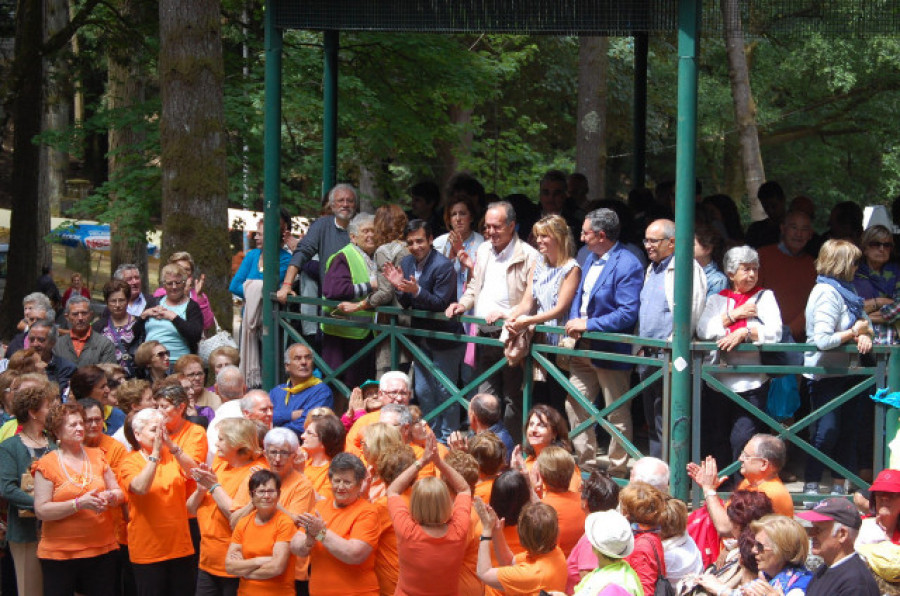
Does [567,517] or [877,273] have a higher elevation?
[877,273]

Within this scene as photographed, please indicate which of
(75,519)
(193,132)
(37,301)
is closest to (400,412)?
(75,519)

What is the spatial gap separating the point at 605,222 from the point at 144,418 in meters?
3.31

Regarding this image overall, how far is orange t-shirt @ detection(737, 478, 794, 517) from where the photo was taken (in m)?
6.84

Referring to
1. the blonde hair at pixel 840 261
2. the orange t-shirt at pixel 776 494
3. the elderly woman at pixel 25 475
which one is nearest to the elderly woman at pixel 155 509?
the elderly woman at pixel 25 475

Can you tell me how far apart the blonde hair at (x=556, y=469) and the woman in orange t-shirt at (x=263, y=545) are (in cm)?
143

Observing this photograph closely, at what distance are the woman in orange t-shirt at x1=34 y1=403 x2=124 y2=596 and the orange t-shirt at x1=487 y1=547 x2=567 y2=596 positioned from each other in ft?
8.90

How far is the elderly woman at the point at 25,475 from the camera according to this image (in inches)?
307

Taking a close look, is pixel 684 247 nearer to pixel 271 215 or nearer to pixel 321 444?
pixel 321 444

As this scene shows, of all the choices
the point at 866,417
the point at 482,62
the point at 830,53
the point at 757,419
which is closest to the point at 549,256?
the point at 757,419

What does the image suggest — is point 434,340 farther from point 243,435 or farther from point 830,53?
point 830,53

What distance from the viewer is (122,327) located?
1009cm

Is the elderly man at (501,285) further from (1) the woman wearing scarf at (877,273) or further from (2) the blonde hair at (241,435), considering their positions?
(1) the woman wearing scarf at (877,273)

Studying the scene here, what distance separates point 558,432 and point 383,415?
1.08m

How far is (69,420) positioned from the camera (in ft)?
24.7
